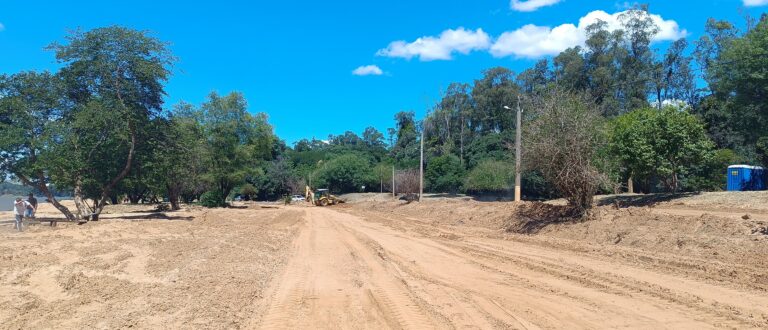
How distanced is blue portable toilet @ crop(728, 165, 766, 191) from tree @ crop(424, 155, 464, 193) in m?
39.8

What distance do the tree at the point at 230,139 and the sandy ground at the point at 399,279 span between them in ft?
104

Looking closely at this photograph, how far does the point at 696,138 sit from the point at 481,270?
67.2ft

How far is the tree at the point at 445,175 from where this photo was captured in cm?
7194

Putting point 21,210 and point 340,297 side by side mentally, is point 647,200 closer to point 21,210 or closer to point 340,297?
point 340,297

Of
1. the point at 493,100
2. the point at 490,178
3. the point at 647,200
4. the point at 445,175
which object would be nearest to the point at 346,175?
the point at 445,175

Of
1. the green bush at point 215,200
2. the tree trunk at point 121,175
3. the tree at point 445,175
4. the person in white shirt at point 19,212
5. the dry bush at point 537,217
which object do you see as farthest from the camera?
the tree at point 445,175

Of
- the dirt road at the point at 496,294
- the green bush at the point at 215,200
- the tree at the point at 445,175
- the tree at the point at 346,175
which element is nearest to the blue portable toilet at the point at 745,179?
the dirt road at the point at 496,294

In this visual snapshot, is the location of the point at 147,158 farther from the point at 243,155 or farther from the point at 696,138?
the point at 696,138

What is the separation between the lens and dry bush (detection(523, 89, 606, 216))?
824 inches

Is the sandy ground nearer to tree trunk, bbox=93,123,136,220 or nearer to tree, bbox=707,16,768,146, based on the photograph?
tree trunk, bbox=93,123,136,220

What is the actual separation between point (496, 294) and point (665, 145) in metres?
21.6

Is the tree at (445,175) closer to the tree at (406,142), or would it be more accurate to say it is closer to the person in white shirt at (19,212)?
the tree at (406,142)

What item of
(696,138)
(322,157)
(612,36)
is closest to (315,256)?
(696,138)

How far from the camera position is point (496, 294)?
30.3 feet
